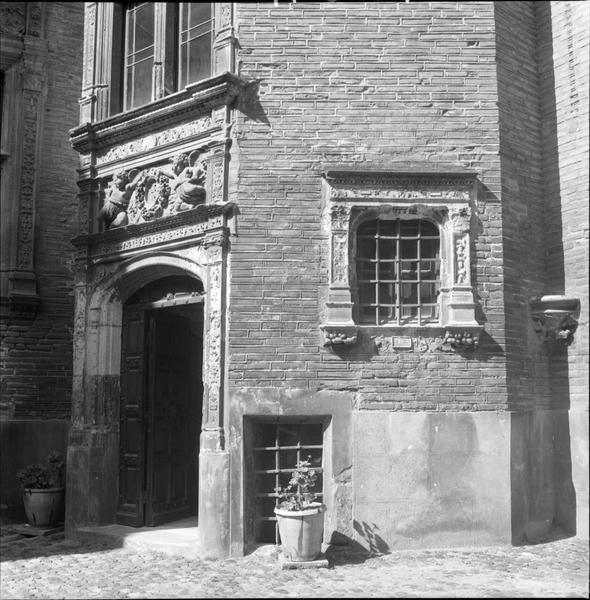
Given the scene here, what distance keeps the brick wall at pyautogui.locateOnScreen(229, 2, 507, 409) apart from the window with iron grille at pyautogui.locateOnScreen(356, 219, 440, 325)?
1.63 ft

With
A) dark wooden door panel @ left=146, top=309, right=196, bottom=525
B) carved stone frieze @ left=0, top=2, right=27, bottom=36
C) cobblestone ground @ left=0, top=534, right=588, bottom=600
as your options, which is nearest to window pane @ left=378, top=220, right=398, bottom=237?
dark wooden door panel @ left=146, top=309, right=196, bottom=525

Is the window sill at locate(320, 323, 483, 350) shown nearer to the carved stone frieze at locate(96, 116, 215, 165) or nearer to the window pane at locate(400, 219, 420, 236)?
the window pane at locate(400, 219, 420, 236)

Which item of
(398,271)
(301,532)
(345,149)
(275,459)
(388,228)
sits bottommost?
(301,532)

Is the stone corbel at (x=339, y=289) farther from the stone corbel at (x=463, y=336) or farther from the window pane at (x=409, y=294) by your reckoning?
the stone corbel at (x=463, y=336)

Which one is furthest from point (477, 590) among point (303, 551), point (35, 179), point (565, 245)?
point (35, 179)

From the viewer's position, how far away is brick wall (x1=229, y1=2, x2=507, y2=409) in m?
8.95

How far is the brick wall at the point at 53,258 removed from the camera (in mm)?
12383

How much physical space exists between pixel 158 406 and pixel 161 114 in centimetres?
398

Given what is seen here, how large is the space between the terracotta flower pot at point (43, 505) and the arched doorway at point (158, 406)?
3.44 feet

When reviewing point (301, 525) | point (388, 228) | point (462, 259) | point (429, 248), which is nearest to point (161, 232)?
point (388, 228)

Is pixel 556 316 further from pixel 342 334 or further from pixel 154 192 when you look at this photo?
pixel 154 192

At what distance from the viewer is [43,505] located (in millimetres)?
10836

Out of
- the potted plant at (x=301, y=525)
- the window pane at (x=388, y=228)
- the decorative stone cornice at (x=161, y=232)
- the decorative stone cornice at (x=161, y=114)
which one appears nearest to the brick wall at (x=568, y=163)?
the window pane at (x=388, y=228)

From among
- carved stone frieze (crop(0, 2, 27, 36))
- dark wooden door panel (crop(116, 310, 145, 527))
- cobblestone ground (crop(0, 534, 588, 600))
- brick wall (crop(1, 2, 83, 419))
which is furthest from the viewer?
carved stone frieze (crop(0, 2, 27, 36))
